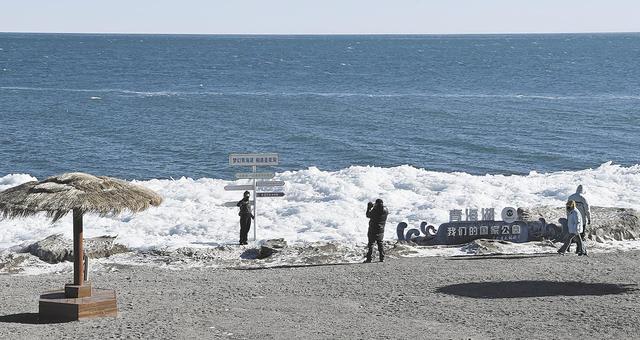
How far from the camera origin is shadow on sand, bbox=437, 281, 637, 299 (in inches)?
675

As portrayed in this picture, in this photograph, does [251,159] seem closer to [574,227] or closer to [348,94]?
[574,227]

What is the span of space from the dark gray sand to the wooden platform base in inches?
7.3

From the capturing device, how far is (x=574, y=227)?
20.7 metres

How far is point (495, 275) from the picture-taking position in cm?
1875

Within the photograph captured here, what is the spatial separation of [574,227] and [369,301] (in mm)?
5959

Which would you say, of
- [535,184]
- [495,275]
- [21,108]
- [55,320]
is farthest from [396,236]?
[21,108]

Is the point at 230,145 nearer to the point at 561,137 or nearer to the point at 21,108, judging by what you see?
the point at 561,137

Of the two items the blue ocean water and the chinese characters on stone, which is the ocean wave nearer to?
the blue ocean water

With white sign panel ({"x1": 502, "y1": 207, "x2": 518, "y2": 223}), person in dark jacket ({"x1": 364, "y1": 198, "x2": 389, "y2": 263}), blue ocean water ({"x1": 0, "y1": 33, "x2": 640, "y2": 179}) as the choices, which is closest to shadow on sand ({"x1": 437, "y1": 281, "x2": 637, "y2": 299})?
person in dark jacket ({"x1": 364, "y1": 198, "x2": 389, "y2": 263})

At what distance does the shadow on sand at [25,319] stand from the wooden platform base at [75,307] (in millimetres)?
105

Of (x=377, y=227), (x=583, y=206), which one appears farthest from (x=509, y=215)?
(x=377, y=227)

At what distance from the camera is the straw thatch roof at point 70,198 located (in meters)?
15.0

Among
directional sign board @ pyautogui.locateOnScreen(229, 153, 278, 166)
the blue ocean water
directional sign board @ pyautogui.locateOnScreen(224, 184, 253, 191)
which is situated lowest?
directional sign board @ pyautogui.locateOnScreen(224, 184, 253, 191)

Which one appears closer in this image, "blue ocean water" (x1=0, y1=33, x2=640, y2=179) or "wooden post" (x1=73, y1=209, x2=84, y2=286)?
"wooden post" (x1=73, y1=209, x2=84, y2=286)
